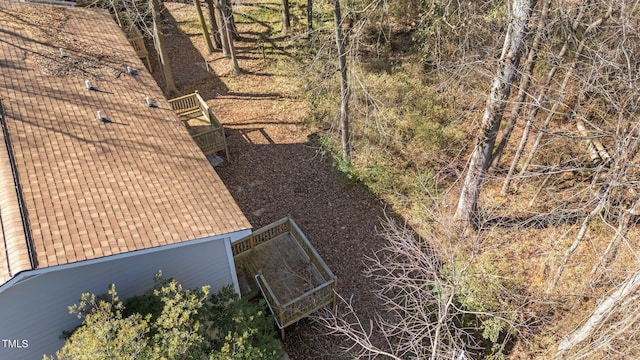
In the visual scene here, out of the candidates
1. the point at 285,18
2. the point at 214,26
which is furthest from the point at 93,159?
the point at 285,18

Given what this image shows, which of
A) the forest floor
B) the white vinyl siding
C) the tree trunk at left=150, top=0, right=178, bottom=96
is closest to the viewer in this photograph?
the white vinyl siding

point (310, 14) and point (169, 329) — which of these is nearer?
point (169, 329)

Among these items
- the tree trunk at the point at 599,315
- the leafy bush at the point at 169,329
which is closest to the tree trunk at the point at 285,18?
the leafy bush at the point at 169,329

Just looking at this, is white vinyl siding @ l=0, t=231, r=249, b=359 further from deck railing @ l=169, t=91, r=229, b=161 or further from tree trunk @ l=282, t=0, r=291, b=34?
tree trunk @ l=282, t=0, r=291, b=34

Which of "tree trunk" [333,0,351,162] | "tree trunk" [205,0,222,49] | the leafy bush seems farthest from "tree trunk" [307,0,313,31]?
the leafy bush

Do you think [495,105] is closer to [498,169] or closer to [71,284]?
[498,169]

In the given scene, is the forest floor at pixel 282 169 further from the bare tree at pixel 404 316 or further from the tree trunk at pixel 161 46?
the tree trunk at pixel 161 46

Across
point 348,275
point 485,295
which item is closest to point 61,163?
point 348,275
